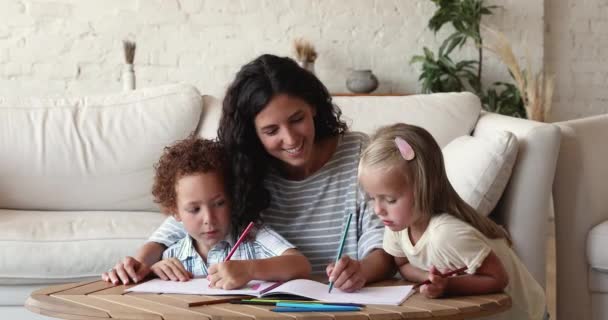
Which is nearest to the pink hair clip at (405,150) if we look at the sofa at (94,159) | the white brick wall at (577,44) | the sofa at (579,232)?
the sofa at (94,159)

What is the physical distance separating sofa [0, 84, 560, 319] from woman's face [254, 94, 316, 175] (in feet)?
2.69

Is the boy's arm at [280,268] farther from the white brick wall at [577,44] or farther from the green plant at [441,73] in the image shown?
the white brick wall at [577,44]

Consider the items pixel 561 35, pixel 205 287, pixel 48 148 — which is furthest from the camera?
pixel 561 35

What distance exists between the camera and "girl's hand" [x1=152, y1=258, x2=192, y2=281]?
1.76 meters

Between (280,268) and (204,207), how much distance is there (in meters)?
0.27

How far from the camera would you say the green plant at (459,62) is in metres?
4.74

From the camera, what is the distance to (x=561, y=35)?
5.18 metres

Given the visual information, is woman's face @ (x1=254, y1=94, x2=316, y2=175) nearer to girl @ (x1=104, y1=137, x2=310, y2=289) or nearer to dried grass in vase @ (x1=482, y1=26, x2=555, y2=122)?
girl @ (x1=104, y1=137, x2=310, y2=289)

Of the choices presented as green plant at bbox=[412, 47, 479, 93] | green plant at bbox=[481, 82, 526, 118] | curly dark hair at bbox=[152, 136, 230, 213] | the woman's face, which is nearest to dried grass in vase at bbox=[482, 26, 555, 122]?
green plant at bbox=[481, 82, 526, 118]

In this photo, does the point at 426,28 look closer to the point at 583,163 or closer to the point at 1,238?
the point at 583,163

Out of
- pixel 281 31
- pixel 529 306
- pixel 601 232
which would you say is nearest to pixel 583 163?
pixel 601 232

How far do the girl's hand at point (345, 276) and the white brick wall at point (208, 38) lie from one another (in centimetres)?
327

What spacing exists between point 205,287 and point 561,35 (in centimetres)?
400

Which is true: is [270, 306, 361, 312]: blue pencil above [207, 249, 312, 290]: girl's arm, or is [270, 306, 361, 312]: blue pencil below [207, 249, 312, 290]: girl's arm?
above
